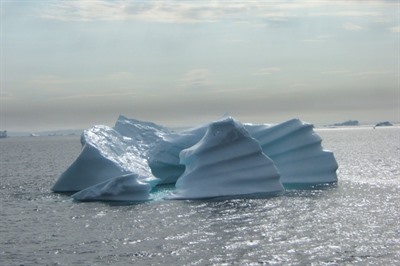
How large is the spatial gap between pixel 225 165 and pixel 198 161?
102cm

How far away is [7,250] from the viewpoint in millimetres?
16875

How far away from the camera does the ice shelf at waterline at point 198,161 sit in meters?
24.2

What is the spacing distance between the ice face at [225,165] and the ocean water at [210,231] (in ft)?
2.72

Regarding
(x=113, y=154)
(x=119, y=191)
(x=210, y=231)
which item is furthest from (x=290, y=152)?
(x=210, y=231)

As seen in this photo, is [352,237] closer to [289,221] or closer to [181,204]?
[289,221]

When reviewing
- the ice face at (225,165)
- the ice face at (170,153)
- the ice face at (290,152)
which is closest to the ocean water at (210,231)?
the ice face at (225,165)

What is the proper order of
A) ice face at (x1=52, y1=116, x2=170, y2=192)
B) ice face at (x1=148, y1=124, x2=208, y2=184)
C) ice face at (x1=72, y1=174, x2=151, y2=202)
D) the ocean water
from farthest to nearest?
ice face at (x1=148, y1=124, x2=208, y2=184) < ice face at (x1=52, y1=116, x2=170, y2=192) < ice face at (x1=72, y1=174, x2=151, y2=202) < the ocean water

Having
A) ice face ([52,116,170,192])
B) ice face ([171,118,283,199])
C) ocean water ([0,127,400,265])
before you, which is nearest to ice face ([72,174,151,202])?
ocean water ([0,127,400,265])

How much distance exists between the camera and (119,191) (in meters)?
24.1

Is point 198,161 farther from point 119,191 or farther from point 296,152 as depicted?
point 296,152

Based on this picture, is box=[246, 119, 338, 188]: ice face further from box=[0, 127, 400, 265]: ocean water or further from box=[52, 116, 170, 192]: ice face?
box=[52, 116, 170, 192]: ice face

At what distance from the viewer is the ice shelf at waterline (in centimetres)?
2419

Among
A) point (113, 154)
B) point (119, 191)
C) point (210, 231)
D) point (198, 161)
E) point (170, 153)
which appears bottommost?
point (210, 231)

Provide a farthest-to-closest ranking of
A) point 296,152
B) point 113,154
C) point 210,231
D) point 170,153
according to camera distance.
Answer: point 170,153, point 296,152, point 113,154, point 210,231
